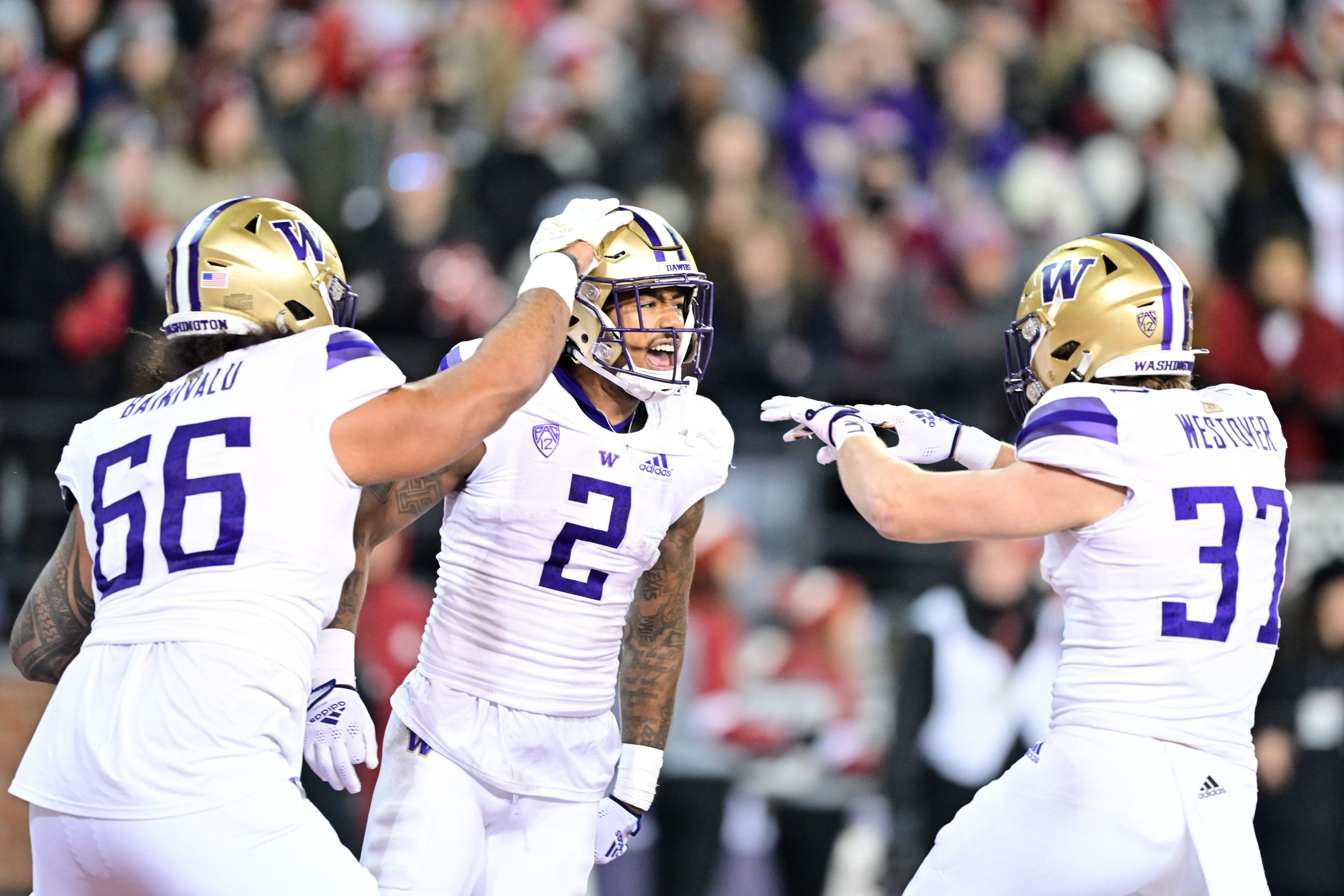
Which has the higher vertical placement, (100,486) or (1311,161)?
(1311,161)

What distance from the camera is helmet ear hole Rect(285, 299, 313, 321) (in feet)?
12.2

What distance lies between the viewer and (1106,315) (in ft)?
12.9

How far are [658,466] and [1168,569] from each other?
1.41 metres

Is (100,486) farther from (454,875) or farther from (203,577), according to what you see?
(454,875)

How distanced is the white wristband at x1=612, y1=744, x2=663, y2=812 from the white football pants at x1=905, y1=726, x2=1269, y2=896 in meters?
1.08

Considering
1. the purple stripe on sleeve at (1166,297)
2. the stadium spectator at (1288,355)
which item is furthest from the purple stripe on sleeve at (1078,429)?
the stadium spectator at (1288,355)

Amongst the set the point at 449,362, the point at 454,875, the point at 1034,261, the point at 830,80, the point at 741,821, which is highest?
the point at 830,80

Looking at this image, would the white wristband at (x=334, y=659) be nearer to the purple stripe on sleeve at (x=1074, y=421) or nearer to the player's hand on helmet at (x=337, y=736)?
the player's hand on helmet at (x=337, y=736)

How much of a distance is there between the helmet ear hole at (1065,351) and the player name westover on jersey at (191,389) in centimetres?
208

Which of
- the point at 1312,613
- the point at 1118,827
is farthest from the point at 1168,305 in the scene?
the point at 1312,613

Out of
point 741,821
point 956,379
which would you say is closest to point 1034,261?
point 956,379

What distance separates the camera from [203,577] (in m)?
3.28

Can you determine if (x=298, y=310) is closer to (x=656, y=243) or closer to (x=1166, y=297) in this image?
(x=656, y=243)

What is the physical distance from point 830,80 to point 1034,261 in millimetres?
1869
